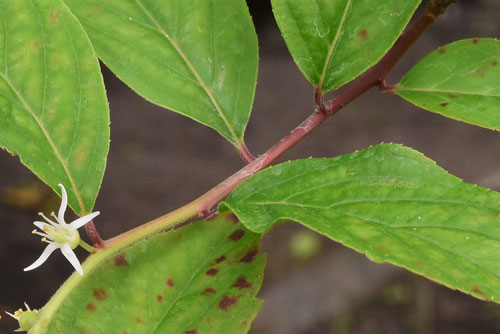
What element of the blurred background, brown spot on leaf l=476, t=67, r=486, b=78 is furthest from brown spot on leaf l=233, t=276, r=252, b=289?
the blurred background

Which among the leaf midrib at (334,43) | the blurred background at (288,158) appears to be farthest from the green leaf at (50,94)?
the blurred background at (288,158)

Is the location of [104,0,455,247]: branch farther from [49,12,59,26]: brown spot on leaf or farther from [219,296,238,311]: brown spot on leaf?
[49,12,59,26]: brown spot on leaf

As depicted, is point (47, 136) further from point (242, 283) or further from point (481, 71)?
point (481, 71)

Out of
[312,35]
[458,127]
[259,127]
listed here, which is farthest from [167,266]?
[458,127]

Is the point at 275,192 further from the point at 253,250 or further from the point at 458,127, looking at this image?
the point at 458,127

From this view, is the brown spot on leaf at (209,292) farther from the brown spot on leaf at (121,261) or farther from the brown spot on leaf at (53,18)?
the brown spot on leaf at (53,18)

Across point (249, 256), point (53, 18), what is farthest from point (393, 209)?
point (53, 18)
